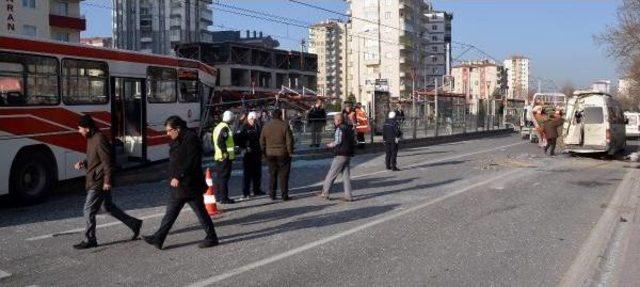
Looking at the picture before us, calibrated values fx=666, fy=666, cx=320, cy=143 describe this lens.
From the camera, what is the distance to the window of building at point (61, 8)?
190ft

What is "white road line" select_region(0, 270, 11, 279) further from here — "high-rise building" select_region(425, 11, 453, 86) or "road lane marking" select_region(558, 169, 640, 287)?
"high-rise building" select_region(425, 11, 453, 86)

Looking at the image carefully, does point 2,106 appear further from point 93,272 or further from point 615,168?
point 615,168

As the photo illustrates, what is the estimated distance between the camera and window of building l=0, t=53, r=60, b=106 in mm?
11391

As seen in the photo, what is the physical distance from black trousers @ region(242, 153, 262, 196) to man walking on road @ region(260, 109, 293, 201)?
0.47 meters

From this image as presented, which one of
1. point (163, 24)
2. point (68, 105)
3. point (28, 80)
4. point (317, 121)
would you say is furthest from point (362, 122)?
point (163, 24)

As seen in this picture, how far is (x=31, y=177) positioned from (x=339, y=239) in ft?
20.5

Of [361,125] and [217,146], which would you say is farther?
[361,125]

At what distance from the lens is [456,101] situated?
38.5 m

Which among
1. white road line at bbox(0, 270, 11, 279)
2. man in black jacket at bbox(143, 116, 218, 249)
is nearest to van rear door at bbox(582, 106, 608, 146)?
man in black jacket at bbox(143, 116, 218, 249)

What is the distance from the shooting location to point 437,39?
5659 inches

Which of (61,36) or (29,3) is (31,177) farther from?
(61,36)

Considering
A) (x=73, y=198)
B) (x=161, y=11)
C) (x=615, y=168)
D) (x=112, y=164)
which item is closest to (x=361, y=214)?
(x=112, y=164)

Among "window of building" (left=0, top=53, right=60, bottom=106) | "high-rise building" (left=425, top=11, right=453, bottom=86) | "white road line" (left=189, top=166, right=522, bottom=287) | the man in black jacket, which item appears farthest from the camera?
"high-rise building" (left=425, top=11, right=453, bottom=86)

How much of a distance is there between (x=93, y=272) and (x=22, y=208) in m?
5.13
